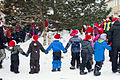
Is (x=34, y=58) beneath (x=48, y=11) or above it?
beneath

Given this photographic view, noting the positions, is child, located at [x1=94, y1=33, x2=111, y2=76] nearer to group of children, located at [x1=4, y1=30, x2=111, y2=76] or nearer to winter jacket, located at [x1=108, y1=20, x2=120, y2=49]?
group of children, located at [x1=4, y1=30, x2=111, y2=76]

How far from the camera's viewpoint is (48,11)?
15.6 metres

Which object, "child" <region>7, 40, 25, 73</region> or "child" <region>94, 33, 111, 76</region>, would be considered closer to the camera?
"child" <region>94, 33, 111, 76</region>

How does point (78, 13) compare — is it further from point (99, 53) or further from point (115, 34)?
point (99, 53)

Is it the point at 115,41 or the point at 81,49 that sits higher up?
the point at 115,41

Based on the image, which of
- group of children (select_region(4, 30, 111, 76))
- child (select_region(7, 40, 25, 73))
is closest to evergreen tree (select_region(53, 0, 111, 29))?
group of children (select_region(4, 30, 111, 76))

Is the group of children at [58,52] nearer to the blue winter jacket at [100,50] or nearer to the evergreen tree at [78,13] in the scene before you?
the blue winter jacket at [100,50]

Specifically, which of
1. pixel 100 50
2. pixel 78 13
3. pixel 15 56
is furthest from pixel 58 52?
pixel 78 13

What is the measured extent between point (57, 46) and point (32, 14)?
8389 mm

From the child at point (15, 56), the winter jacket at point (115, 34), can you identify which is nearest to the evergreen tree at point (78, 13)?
the child at point (15, 56)

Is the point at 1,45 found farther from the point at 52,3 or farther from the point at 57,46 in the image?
the point at 52,3

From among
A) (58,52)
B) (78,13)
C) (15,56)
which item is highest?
(78,13)

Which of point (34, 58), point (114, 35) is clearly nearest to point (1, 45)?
point (34, 58)

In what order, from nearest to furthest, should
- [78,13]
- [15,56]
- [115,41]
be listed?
[115,41] → [15,56] → [78,13]
